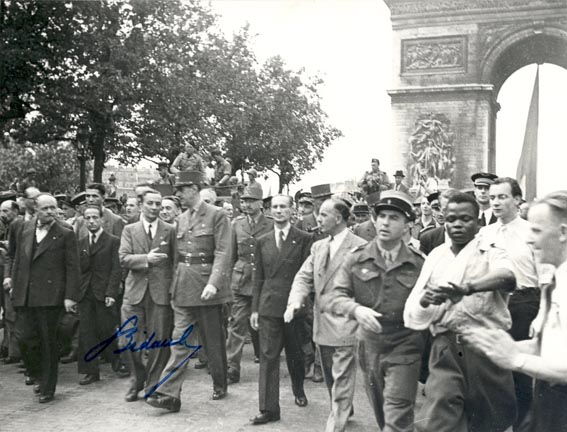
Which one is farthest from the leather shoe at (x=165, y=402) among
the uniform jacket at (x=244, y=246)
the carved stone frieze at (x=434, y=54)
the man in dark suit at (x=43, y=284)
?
the carved stone frieze at (x=434, y=54)

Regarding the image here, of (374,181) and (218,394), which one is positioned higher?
(374,181)

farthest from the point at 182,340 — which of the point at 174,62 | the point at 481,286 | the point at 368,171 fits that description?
the point at 174,62

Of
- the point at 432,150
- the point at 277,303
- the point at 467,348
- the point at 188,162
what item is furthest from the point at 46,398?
the point at 432,150

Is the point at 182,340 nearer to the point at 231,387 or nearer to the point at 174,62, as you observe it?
the point at 231,387

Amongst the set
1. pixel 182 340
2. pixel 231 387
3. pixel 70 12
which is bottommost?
pixel 231 387

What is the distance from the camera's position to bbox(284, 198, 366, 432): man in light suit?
253 inches

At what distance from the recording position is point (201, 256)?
26.3 ft

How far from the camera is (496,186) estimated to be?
666 cm

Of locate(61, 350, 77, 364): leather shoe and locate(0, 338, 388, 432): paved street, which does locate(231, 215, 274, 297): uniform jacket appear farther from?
locate(61, 350, 77, 364): leather shoe

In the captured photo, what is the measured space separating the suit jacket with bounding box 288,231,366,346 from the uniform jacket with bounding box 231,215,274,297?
2.90 meters

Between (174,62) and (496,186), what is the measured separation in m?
24.9

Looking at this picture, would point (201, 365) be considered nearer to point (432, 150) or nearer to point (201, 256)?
point (201, 256)

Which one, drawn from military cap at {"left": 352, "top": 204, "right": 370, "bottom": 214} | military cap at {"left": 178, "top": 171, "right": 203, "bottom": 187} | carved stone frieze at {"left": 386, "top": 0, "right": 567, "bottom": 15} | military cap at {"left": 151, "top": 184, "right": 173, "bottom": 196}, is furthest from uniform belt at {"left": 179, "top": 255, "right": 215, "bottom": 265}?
carved stone frieze at {"left": 386, "top": 0, "right": 567, "bottom": 15}

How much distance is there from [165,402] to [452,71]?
71.6 feet
